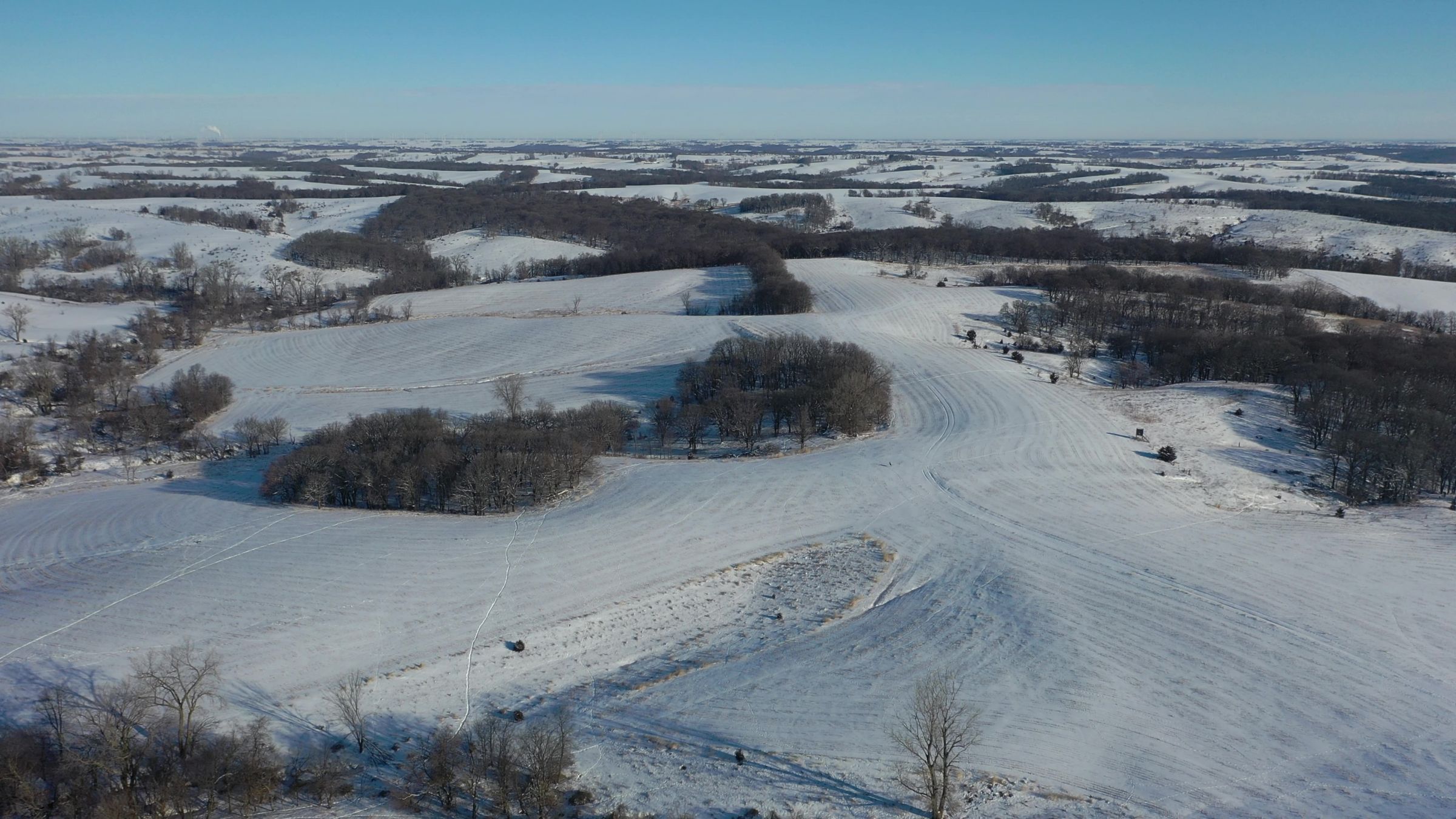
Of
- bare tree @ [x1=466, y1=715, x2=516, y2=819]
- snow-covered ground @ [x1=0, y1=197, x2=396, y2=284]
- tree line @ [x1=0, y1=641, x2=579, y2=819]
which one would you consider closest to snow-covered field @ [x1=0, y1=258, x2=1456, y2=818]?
tree line @ [x1=0, y1=641, x2=579, y2=819]

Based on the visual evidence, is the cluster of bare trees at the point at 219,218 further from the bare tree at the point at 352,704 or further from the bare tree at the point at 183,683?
the bare tree at the point at 352,704

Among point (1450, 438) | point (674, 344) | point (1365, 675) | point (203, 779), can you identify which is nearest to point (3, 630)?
point (203, 779)

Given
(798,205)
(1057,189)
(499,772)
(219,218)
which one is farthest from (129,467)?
(1057,189)

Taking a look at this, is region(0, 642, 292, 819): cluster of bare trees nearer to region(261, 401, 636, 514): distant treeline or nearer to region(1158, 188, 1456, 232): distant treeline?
region(261, 401, 636, 514): distant treeline

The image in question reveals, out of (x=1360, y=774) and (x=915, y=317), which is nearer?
(x=1360, y=774)

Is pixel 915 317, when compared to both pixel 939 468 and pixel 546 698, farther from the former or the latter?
pixel 546 698

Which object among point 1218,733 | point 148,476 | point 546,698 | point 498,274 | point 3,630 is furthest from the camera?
point 498,274
